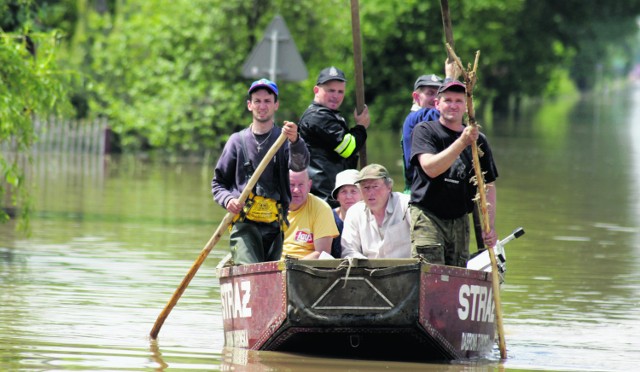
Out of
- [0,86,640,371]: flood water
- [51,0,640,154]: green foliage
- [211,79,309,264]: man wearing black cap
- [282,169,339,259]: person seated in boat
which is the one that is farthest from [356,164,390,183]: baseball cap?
[51,0,640,154]: green foliage

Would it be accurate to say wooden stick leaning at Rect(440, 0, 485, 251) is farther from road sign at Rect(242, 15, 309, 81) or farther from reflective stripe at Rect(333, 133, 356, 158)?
road sign at Rect(242, 15, 309, 81)

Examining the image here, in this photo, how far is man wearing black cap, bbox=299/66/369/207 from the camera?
483 inches

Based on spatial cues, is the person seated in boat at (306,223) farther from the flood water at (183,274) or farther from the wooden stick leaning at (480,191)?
the wooden stick leaning at (480,191)

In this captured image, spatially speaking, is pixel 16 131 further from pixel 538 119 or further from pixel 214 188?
pixel 538 119

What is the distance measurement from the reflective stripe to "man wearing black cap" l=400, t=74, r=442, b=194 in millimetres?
588

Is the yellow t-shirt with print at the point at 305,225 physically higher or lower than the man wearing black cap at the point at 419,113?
lower

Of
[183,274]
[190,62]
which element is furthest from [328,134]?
[190,62]

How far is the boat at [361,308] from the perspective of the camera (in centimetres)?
996

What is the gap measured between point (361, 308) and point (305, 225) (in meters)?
1.52

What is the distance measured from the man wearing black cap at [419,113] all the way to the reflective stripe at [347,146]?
588 millimetres

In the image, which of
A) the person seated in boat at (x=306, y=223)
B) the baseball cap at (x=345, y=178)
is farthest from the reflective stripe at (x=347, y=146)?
the person seated in boat at (x=306, y=223)

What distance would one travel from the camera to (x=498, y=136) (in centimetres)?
4841

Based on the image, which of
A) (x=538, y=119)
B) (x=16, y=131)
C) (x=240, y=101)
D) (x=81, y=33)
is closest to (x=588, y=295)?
(x=16, y=131)

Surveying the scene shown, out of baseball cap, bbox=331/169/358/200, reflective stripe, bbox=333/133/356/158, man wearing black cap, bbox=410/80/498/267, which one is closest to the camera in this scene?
man wearing black cap, bbox=410/80/498/267
